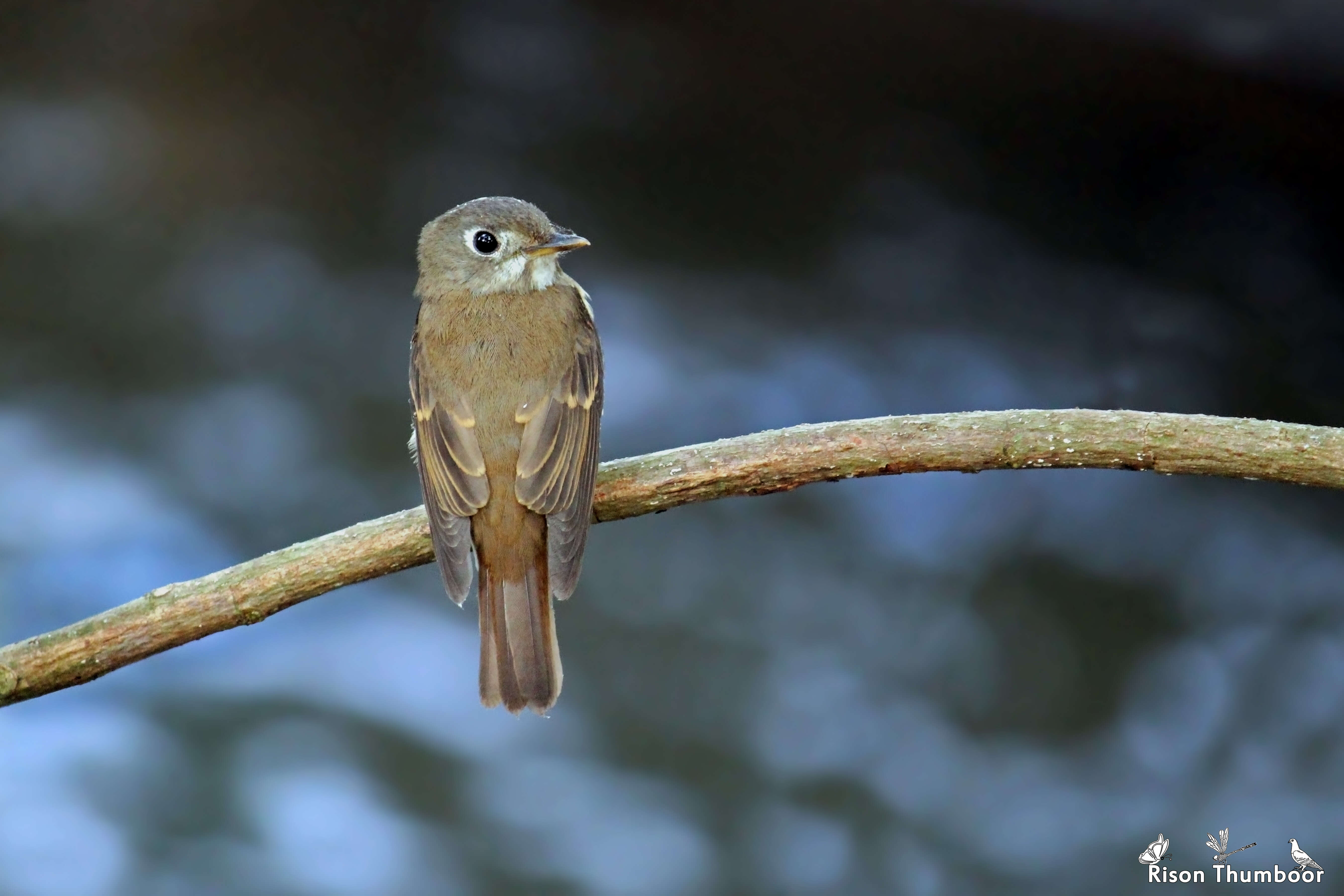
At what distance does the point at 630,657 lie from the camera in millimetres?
4262

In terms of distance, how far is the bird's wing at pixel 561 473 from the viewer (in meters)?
2.94

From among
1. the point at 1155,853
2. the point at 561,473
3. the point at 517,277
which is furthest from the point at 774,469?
the point at 1155,853

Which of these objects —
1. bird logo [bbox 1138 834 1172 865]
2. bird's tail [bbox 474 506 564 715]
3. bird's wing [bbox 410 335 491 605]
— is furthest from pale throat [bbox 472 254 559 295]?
bird logo [bbox 1138 834 1172 865]

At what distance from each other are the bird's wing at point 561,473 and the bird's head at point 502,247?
329mm

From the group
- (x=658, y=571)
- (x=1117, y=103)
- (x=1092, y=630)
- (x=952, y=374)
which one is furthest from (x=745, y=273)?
(x=1092, y=630)

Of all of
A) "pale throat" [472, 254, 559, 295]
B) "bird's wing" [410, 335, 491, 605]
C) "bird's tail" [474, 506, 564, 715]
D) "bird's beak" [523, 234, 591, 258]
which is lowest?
"bird's tail" [474, 506, 564, 715]

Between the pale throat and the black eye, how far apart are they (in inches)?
1.7

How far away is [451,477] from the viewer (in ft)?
9.82

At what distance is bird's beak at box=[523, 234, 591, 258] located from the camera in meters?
3.24

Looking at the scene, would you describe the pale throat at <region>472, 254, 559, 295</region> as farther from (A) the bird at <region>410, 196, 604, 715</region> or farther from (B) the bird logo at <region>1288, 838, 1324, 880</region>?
(B) the bird logo at <region>1288, 838, 1324, 880</region>

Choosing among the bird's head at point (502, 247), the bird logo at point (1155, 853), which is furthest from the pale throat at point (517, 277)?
the bird logo at point (1155, 853)

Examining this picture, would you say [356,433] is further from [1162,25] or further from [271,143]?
[1162,25]

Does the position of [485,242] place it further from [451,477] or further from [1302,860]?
[1302,860]

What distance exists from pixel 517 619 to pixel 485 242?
0.97 metres
